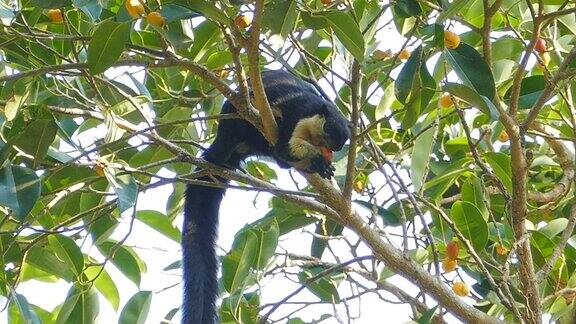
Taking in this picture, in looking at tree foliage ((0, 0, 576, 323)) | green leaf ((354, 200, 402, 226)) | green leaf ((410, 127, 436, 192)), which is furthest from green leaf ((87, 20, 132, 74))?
green leaf ((354, 200, 402, 226))

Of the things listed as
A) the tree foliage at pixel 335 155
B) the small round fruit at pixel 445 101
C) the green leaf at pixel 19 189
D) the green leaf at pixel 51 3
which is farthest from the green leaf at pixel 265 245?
the green leaf at pixel 51 3

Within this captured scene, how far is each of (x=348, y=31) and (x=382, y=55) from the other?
2.30 feet

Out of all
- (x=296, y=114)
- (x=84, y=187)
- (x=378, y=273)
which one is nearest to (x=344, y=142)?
(x=296, y=114)

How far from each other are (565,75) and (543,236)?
535mm

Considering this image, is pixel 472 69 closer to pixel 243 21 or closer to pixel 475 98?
pixel 475 98

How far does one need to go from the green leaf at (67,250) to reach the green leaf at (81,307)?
0.09 meters

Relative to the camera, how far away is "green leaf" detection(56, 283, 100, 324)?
253 cm

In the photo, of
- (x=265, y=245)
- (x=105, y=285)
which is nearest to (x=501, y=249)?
(x=265, y=245)

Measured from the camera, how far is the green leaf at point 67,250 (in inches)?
96.2

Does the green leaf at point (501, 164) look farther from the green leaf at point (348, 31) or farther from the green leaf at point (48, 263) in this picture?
the green leaf at point (48, 263)

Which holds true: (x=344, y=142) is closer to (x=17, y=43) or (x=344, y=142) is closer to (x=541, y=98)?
(x=541, y=98)

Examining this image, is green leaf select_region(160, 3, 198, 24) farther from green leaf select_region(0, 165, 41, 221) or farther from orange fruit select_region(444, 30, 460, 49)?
orange fruit select_region(444, 30, 460, 49)

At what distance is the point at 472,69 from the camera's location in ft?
6.84

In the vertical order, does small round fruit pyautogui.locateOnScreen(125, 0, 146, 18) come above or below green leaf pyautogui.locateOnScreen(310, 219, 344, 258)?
above
